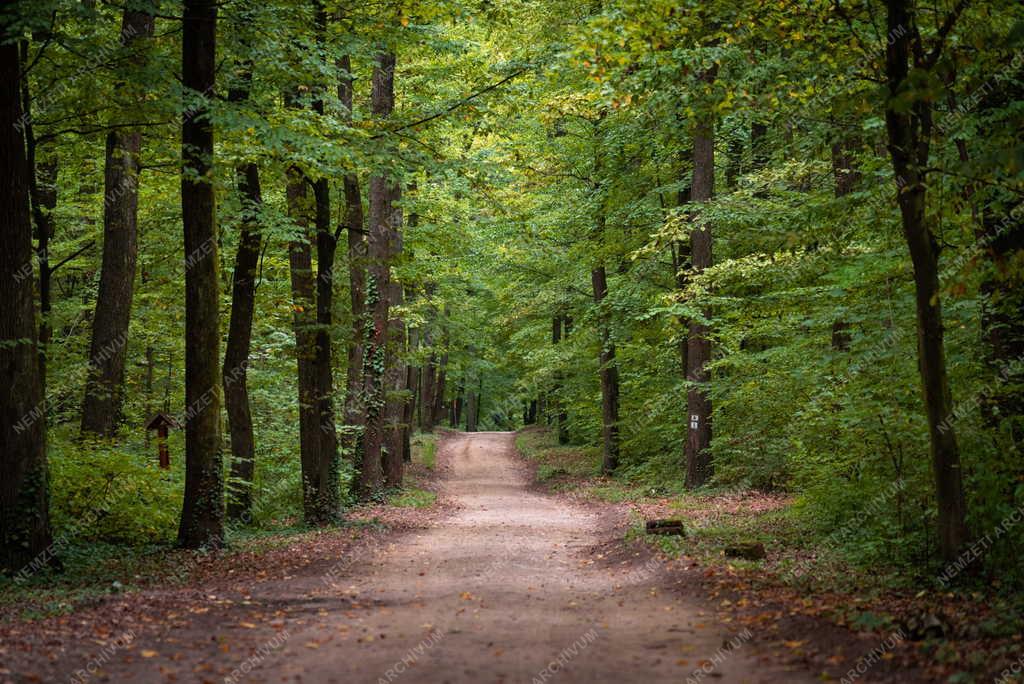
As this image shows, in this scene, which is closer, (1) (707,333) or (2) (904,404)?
(2) (904,404)

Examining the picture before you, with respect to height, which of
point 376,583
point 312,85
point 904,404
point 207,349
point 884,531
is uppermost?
point 312,85

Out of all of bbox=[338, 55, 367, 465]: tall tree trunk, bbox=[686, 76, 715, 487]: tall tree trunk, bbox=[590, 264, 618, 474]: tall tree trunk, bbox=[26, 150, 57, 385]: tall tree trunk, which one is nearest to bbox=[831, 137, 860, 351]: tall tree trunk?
bbox=[686, 76, 715, 487]: tall tree trunk

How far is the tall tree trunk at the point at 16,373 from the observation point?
1000 cm

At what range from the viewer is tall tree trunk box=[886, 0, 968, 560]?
7527 mm

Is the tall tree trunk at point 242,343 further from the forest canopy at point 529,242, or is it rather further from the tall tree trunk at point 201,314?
the tall tree trunk at point 201,314

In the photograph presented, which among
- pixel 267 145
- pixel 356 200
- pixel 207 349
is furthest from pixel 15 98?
pixel 356 200

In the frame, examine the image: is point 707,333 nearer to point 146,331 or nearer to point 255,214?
point 255,214

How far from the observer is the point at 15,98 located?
10109 millimetres

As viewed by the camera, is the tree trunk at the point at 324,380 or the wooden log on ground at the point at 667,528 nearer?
the wooden log on ground at the point at 667,528

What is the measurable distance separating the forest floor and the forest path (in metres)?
0.02

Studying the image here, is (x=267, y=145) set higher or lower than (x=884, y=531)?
higher

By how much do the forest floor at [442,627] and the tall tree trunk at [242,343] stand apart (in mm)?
3912

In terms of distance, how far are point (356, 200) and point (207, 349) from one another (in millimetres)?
6153

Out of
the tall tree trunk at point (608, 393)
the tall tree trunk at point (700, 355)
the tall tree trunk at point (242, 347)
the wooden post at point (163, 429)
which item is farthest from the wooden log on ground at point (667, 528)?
the tall tree trunk at point (608, 393)
